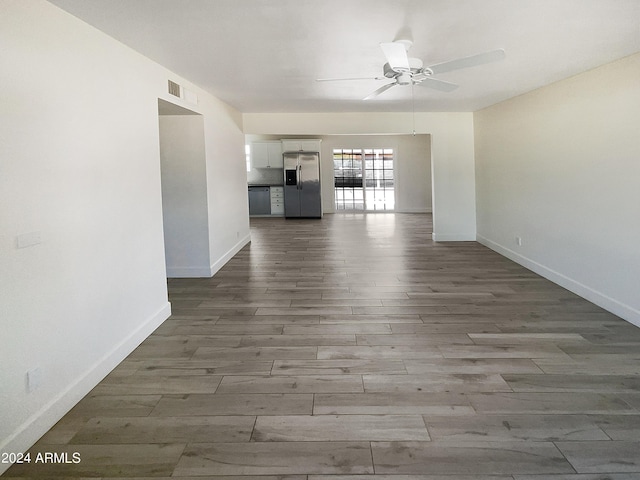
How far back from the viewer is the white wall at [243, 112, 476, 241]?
23.1 ft

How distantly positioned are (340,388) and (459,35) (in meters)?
2.56

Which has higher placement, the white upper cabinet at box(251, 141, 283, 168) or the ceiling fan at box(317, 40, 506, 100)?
the white upper cabinet at box(251, 141, 283, 168)

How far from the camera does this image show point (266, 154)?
11.9 m

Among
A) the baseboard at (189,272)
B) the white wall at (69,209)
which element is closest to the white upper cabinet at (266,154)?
the baseboard at (189,272)

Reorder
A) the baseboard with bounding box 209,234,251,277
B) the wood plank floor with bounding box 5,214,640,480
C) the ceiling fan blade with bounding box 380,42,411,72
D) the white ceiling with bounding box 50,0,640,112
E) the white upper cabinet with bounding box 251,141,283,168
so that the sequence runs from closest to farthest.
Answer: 1. the wood plank floor with bounding box 5,214,640,480
2. the white ceiling with bounding box 50,0,640,112
3. the ceiling fan blade with bounding box 380,42,411,72
4. the baseboard with bounding box 209,234,251,277
5. the white upper cabinet with bounding box 251,141,283,168

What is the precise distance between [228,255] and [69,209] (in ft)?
12.9

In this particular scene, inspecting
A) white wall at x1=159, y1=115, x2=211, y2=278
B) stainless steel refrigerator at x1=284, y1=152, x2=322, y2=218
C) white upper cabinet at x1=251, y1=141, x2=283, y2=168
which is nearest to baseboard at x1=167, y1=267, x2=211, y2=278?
white wall at x1=159, y1=115, x2=211, y2=278

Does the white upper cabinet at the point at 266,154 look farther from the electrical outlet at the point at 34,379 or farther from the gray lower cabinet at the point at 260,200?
the electrical outlet at the point at 34,379

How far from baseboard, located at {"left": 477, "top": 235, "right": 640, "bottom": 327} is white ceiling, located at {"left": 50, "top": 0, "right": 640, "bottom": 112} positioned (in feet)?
6.89

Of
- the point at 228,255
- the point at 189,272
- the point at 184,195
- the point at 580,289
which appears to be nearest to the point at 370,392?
the point at 580,289

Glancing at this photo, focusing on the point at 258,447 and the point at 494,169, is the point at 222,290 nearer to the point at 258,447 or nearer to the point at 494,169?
the point at 258,447

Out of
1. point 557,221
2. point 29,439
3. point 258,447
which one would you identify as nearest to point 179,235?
point 29,439

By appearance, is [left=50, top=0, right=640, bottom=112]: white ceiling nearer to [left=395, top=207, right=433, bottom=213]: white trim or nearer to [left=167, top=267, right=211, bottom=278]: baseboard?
[left=167, top=267, right=211, bottom=278]: baseboard

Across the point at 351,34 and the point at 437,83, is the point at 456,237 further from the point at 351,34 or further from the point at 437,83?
the point at 351,34
